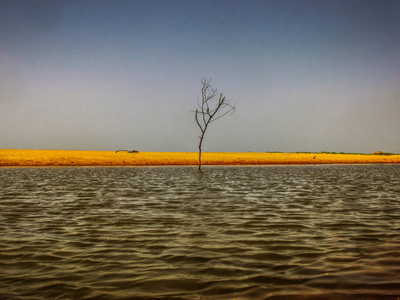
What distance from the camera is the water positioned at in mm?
4184

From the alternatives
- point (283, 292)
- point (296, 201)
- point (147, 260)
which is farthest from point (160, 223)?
point (296, 201)

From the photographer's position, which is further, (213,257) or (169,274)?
(213,257)

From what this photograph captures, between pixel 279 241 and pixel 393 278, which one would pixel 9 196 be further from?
pixel 393 278

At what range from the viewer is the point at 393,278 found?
176 inches

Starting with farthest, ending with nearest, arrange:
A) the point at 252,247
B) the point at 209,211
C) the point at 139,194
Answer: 1. the point at 139,194
2. the point at 209,211
3. the point at 252,247

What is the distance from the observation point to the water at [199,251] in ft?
13.7

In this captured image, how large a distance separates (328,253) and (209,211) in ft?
15.3

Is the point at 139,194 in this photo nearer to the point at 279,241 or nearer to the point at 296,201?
the point at 296,201

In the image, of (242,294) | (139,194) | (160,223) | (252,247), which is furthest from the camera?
(139,194)

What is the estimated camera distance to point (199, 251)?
5.82m

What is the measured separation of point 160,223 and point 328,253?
4113mm

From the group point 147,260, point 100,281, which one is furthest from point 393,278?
point 100,281

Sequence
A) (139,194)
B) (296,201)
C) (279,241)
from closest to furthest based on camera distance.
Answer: (279,241), (296,201), (139,194)

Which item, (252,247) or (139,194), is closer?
(252,247)
